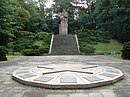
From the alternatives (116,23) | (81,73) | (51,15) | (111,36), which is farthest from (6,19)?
(51,15)

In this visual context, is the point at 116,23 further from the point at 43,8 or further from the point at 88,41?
the point at 43,8

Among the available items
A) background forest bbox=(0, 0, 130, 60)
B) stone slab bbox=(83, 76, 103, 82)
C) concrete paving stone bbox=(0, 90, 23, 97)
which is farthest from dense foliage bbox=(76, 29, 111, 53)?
concrete paving stone bbox=(0, 90, 23, 97)

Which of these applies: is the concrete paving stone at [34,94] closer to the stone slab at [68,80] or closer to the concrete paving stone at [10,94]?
the concrete paving stone at [10,94]

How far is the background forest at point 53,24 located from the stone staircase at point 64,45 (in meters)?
1.02

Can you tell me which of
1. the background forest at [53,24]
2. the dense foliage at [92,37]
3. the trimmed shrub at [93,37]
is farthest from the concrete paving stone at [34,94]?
the trimmed shrub at [93,37]

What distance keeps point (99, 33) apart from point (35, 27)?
1475 cm

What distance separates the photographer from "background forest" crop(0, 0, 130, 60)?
1637 cm

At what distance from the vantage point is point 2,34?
15.3 metres

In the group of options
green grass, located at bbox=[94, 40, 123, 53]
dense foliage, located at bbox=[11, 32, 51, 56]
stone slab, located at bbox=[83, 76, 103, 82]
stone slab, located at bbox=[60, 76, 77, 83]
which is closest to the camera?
stone slab, located at bbox=[60, 76, 77, 83]

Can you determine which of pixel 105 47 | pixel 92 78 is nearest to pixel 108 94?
pixel 92 78

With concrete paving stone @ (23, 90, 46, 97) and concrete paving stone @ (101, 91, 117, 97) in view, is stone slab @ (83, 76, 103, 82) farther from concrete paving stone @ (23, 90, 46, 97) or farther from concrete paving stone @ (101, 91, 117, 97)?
concrete paving stone @ (23, 90, 46, 97)

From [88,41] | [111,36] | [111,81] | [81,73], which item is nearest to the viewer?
[111,81]

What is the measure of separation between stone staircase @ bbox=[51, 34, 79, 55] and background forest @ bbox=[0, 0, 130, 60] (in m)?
1.02

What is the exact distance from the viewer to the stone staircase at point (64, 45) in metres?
22.7
